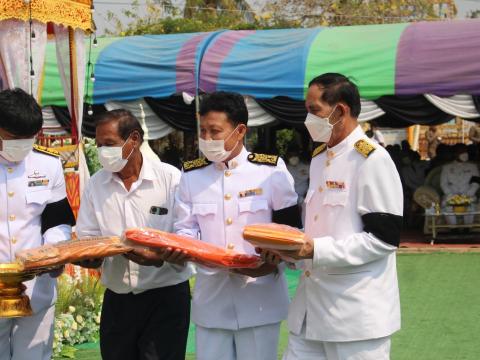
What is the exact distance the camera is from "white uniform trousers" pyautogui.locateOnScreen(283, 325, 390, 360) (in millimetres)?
3396

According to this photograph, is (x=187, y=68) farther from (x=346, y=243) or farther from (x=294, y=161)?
(x=346, y=243)

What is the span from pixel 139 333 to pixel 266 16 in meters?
23.3

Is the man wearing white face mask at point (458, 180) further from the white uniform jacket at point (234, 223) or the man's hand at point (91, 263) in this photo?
the man's hand at point (91, 263)

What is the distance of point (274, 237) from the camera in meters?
3.26

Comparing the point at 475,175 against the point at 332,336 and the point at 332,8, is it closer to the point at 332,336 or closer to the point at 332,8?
the point at 332,336

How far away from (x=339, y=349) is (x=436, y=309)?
14.8 ft

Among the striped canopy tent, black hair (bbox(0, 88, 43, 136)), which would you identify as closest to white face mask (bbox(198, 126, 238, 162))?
black hair (bbox(0, 88, 43, 136))

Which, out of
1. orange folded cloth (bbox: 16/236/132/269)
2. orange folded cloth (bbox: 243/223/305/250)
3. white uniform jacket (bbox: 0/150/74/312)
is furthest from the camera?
white uniform jacket (bbox: 0/150/74/312)

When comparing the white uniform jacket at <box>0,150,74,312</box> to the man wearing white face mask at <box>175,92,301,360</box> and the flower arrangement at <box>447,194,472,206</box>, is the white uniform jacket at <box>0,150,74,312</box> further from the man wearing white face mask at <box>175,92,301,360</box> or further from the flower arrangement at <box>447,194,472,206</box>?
the flower arrangement at <box>447,194,472,206</box>

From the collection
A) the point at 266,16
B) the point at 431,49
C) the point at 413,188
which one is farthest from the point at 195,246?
the point at 266,16

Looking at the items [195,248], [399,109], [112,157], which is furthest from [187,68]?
[195,248]

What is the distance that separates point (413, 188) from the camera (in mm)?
14352

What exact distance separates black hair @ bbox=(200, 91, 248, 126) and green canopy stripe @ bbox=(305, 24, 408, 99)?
7967mm

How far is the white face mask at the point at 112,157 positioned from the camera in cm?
382
